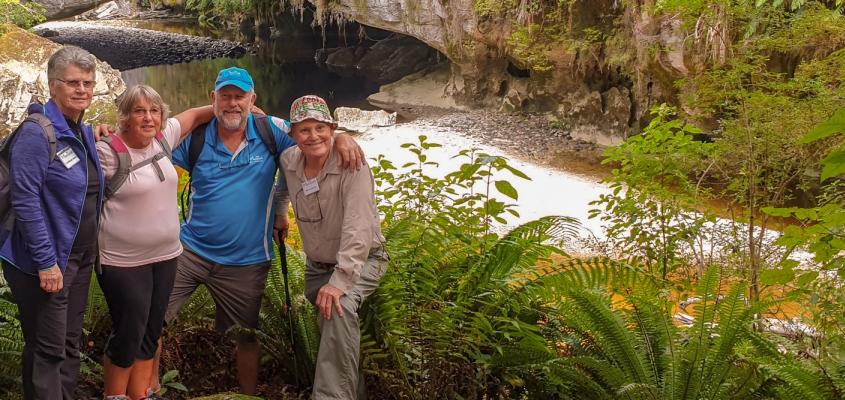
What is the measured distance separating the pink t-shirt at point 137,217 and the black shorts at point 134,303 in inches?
2.0

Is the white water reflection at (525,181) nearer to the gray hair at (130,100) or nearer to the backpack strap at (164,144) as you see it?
the backpack strap at (164,144)

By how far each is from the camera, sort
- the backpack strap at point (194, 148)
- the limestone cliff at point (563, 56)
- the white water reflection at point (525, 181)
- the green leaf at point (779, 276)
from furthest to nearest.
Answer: the limestone cliff at point (563, 56) → the white water reflection at point (525, 181) → the backpack strap at point (194, 148) → the green leaf at point (779, 276)

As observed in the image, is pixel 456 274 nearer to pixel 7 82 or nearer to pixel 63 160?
pixel 63 160

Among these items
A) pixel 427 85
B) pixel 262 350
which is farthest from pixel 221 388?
pixel 427 85

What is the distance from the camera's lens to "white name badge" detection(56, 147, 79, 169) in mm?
2713

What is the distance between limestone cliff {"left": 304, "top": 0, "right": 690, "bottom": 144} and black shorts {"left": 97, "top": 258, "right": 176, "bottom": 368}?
1245 centimetres

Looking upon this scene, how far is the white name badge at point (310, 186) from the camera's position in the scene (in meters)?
3.07

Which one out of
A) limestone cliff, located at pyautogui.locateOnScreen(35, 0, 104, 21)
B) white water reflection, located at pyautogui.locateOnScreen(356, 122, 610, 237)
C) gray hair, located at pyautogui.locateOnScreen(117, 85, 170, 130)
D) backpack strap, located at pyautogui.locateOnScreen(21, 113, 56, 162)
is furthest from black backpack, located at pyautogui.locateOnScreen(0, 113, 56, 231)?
limestone cliff, located at pyautogui.locateOnScreen(35, 0, 104, 21)

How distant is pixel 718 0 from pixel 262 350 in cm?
542

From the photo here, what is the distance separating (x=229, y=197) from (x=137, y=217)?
0.42 metres

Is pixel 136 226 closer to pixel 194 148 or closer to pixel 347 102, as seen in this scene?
pixel 194 148

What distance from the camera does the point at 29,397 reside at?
9.29ft

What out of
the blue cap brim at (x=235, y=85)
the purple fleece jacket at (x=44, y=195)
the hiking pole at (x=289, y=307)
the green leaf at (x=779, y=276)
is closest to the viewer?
the purple fleece jacket at (x=44, y=195)

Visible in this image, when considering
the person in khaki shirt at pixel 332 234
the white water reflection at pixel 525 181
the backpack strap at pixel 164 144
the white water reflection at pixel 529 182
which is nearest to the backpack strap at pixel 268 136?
the person in khaki shirt at pixel 332 234
